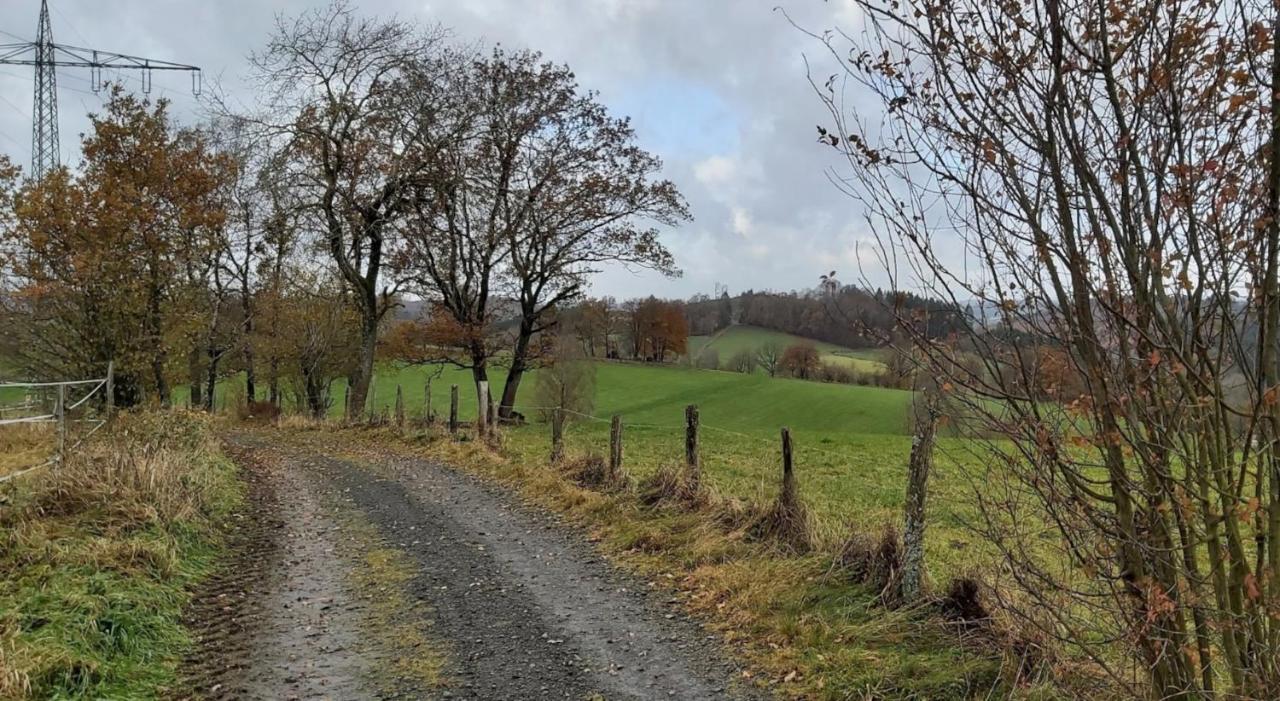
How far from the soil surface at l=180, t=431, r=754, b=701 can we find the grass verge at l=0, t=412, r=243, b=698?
31cm

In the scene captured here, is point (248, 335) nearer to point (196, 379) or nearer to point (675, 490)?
point (196, 379)

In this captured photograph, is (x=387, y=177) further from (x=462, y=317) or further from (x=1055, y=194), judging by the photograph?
(x=1055, y=194)

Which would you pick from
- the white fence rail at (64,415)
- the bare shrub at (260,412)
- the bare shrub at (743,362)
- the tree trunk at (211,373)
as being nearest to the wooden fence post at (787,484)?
the white fence rail at (64,415)

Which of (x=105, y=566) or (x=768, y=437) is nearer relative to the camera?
(x=105, y=566)

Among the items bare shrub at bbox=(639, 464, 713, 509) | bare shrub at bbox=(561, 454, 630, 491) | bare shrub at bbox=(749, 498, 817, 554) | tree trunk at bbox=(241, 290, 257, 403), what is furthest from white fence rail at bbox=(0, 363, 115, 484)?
tree trunk at bbox=(241, 290, 257, 403)

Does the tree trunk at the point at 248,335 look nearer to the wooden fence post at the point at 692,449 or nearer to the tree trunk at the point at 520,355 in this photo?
the tree trunk at the point at 520,355

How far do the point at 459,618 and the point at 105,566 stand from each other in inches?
103

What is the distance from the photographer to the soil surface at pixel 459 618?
4367 mm

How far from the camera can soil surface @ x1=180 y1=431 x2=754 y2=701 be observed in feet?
14.3

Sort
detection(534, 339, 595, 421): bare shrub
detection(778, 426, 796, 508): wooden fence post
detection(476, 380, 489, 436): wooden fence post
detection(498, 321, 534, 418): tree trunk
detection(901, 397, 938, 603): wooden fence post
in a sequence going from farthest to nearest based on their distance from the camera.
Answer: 1. detection(534, 339, 595, 421): bare shrub
2. detection(498, 321, 534, 418): tree trunk
3. detection(476, 380, 489, 436): wooden fence post
4. detection(778, 426, 796, 508): wooden fence post
5. detection(901, 397, 938, 603): wooden fence post

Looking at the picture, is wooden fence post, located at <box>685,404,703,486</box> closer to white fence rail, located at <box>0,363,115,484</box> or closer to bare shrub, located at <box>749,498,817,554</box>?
bare shrub, located at <box>749,498,817,554</box>

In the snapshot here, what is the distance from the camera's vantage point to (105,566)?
5426 millimetres

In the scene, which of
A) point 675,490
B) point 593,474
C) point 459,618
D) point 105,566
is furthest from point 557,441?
point 105,566

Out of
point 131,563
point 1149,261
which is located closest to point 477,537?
point 131,563
